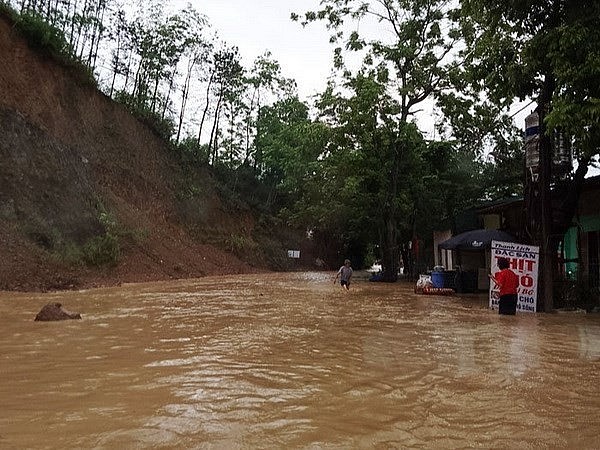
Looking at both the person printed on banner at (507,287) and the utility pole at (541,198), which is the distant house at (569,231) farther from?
the person printed on banner at (507,287)

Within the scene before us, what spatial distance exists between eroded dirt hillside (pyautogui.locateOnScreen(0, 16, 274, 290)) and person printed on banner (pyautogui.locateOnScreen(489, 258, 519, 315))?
1362 centimetres

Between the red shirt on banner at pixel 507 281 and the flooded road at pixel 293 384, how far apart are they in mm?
1557

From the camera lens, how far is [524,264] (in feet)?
39.3

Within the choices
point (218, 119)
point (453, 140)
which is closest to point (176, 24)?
point (218, 119)

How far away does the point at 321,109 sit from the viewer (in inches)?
990

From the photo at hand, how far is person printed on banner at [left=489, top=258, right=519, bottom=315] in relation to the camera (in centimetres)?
1091

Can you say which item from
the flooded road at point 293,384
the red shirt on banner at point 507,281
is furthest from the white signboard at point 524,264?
the flooded road at point 293,384

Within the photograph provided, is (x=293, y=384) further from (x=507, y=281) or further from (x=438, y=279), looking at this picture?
(x=438, y=279)

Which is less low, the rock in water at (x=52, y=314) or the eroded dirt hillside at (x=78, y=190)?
the eroded dirt hillside at (x=78, y=190)

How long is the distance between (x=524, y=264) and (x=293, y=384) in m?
8.98

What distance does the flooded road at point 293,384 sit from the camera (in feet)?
11.3

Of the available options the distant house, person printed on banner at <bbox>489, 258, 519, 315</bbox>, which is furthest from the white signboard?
the distant house

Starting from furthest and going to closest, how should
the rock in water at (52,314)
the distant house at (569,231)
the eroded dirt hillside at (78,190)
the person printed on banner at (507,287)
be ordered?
the eroded dirt hillside at (78,190), the distant house at (569,231), the person printed on banner at (507,287), the rock in water at (52,314)

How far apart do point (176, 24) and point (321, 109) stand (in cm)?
2021
